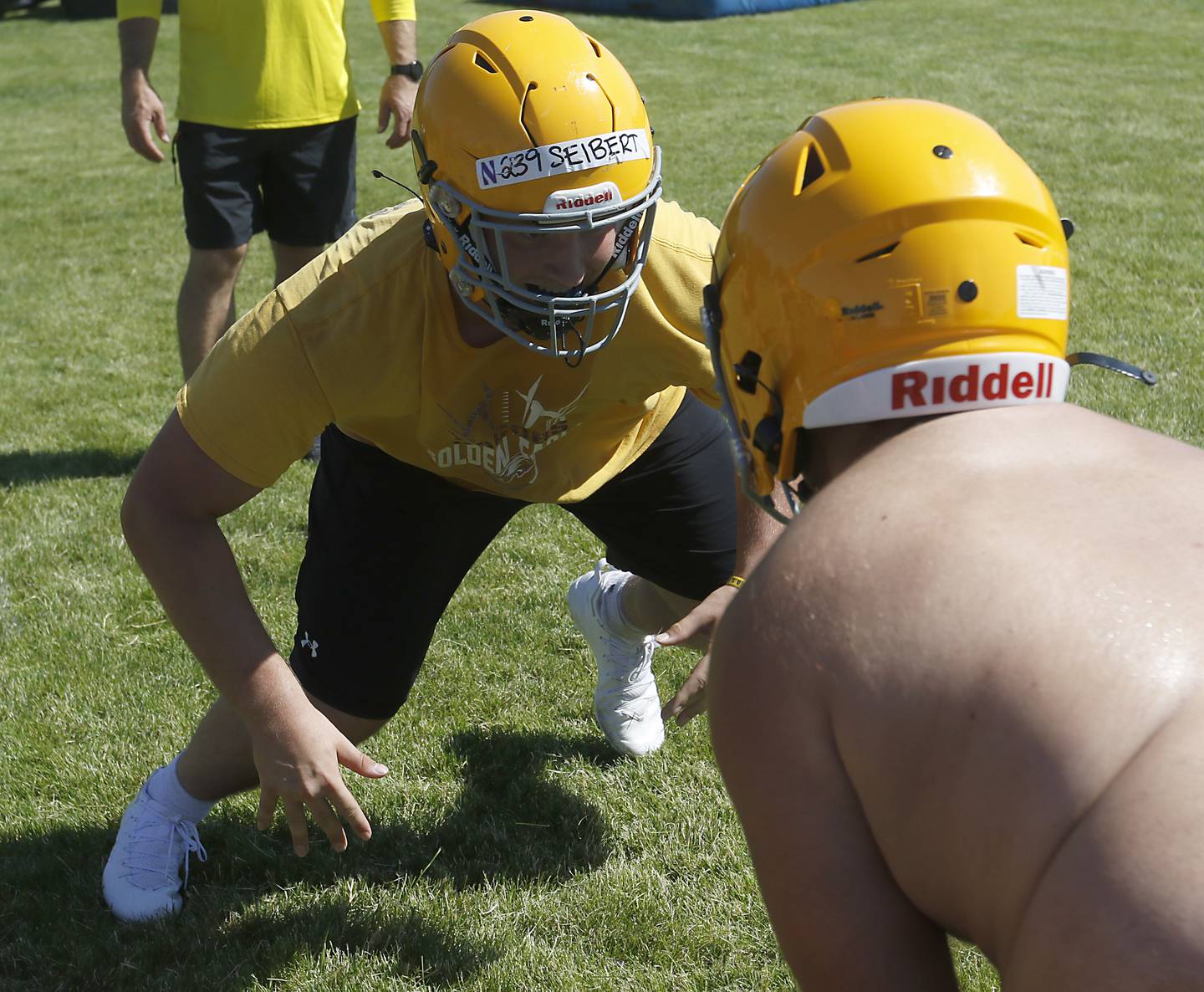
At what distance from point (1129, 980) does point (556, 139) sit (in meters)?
1.92

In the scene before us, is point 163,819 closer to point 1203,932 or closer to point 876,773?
point 876,773

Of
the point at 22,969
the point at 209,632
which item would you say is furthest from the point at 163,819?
the point at 209,632

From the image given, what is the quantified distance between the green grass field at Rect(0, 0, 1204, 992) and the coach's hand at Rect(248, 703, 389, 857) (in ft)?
1.93

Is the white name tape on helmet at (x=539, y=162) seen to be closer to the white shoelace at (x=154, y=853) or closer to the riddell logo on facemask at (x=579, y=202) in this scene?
the riddell logo on facemask at (x=579, y=202)

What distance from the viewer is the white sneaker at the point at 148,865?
3307 millimetres

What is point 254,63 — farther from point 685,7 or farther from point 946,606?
point 685,7

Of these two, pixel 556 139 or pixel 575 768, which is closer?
pixel 556 139

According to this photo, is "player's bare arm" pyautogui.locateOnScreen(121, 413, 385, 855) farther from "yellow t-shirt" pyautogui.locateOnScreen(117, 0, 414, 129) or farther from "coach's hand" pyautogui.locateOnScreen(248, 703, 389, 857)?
"yellow t-shirt" pyautogui.locateOnScreen(117, 0, 414, 129)

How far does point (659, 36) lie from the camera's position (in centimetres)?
1734

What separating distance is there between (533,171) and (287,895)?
6.03 ft

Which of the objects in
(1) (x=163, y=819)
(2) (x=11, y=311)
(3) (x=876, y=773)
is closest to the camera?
(3) (x=876, y=773)

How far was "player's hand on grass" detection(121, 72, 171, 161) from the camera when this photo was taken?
5.94 m

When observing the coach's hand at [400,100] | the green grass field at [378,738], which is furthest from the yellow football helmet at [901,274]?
the coach's hand at [400,100]

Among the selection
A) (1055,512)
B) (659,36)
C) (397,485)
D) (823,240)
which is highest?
(823,240)
